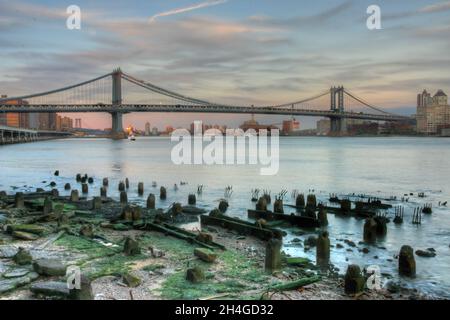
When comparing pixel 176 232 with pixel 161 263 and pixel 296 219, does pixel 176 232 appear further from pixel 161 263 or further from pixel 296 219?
pixel 296 219

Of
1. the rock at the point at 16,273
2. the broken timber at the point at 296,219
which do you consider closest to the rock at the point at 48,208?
the rock at the point at 16,273

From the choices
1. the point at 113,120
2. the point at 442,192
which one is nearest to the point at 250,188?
the point at 442,192

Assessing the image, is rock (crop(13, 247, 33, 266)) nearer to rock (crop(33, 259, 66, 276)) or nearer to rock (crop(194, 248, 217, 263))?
rock (crop(33, 259, 66, 276))

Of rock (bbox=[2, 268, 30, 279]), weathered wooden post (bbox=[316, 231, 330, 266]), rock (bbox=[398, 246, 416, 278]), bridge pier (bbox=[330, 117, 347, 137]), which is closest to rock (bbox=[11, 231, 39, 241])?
rock (bbox=[2, 268, 30, 279])

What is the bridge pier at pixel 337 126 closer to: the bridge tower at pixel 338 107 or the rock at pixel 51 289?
the bridge tower at pixel 338 107

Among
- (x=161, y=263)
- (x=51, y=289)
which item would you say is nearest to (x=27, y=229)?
(x=161, y=263)

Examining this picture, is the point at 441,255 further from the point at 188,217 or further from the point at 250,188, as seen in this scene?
the point at 250,188

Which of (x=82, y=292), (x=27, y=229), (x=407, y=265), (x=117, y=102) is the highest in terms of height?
(x=117, y=102)
